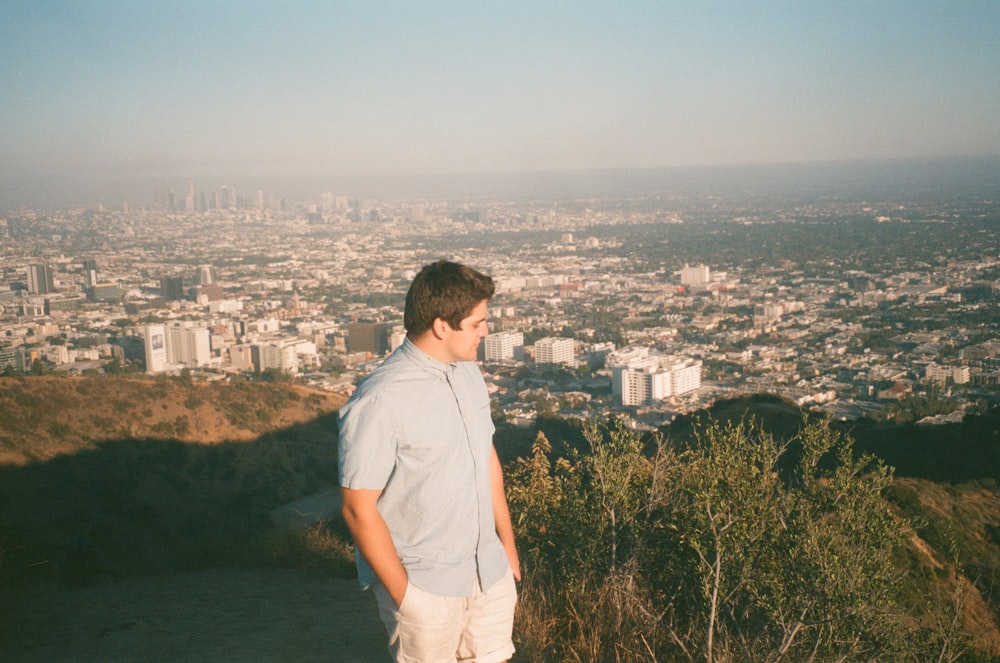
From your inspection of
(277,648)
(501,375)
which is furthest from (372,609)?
→ (501,375)

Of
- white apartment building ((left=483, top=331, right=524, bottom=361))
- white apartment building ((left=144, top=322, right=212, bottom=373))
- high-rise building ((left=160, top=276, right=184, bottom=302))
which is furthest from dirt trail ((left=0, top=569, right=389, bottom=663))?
high-rise building ((left=160, top=276, right=184, bottom=302))

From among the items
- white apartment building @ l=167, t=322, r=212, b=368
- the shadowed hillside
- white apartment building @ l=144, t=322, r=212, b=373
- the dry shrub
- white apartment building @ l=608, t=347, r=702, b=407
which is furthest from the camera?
white apartment building @ l=167, t=322, r=212, b=368

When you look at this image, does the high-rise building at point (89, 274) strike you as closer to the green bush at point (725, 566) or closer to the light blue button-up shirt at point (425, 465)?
the green bush at point (725, 566)

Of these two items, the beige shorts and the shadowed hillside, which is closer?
the beige shorts

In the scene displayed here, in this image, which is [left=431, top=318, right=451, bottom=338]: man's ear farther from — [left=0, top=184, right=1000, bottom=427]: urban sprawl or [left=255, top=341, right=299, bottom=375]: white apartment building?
[left=255, top=341, right=299, bottom=375]: white apartment building

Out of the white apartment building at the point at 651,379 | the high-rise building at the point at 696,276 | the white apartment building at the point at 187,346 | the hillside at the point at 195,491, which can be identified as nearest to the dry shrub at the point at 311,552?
the hillside at the point at 195,491

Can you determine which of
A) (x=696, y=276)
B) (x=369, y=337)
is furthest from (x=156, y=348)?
(x=696, y=276)

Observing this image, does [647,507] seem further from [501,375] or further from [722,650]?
[501,375]
